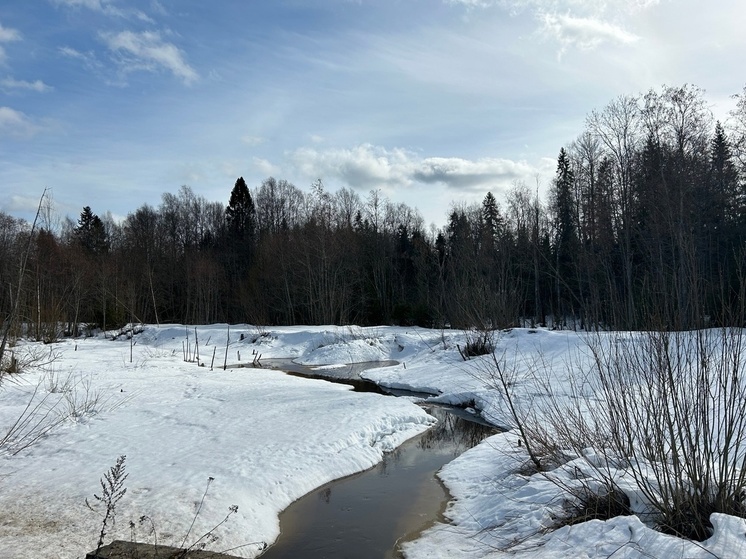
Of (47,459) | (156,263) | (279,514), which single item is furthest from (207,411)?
(156,263)

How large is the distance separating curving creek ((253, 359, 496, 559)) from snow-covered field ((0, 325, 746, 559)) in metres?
0.24

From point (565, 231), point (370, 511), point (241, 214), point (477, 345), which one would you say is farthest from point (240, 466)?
point (241, 214)

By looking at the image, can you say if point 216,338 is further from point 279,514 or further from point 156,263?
point 279,514

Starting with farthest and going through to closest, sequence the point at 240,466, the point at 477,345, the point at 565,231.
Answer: the point at 565,231 < the point at 477,345 < the point at 240,466

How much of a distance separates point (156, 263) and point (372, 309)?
2301 centimetres

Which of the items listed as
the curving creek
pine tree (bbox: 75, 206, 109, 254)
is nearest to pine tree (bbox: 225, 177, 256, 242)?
pine tree (bbox: 75, 206, 109, 254)

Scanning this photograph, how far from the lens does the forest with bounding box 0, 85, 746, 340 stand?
27406mm

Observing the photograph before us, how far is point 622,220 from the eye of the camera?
1314 inches

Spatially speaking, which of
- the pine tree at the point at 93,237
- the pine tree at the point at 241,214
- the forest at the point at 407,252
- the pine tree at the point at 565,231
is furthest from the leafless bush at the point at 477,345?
the pine tree at the point at 93,237

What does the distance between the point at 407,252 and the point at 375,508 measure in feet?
150

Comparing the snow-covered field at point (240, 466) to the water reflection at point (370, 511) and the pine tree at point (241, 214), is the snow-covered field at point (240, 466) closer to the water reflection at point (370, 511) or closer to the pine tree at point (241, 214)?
the water reflection at point (370, 511)

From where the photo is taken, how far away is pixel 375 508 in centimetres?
762

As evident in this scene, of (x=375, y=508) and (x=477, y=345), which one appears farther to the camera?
(x=477, y=345)

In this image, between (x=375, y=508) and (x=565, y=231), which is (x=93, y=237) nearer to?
(x=565, y=231)
